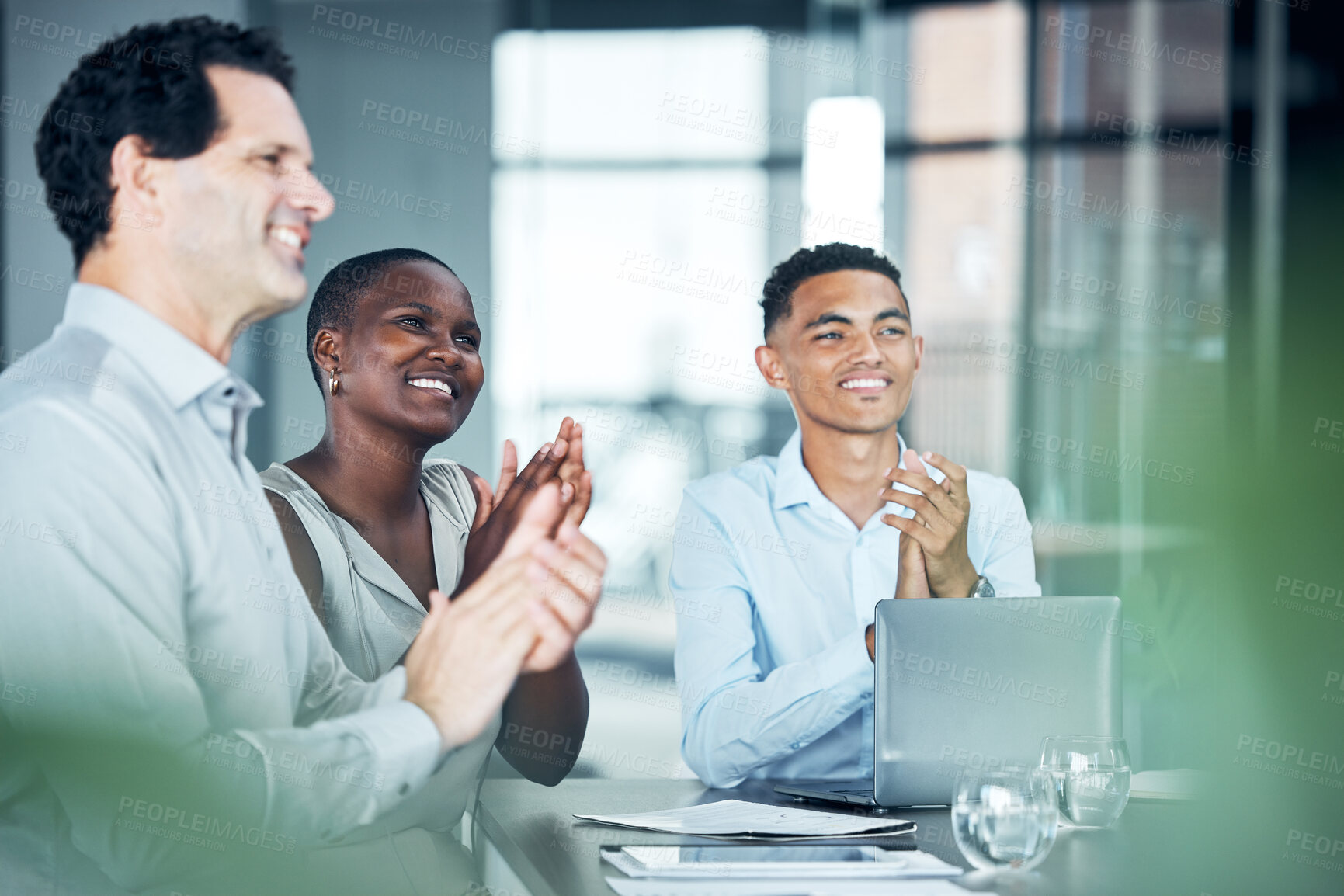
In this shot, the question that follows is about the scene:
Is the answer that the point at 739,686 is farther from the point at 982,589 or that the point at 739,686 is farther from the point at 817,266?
the point at 817,266

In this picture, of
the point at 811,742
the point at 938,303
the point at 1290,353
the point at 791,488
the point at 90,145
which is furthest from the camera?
the point at 938,303

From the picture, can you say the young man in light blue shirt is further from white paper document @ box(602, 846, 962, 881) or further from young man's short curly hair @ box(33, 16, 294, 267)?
young man's short curly hair @ box(33, 16, 294, 267)

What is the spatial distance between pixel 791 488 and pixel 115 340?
4.43 feet

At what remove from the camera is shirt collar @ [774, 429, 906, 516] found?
2.54m

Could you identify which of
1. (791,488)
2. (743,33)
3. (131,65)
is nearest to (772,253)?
(743,33)

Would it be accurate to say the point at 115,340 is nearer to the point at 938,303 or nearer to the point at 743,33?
the point at 743,33

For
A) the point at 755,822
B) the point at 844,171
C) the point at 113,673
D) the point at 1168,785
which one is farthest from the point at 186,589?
the point at 844,171

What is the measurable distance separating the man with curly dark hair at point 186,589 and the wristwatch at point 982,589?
0.84 metres

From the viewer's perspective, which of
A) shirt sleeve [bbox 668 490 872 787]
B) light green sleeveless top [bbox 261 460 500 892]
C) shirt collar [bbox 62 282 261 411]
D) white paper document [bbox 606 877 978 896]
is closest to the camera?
white paper document [bbox 606 877 978 896]

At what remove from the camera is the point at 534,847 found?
1.59 metres

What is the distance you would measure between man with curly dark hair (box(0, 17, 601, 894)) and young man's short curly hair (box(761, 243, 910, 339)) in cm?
89

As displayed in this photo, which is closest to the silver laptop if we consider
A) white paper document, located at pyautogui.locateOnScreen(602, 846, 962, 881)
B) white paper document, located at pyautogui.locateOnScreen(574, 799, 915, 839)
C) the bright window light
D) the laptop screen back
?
the laptop screen back

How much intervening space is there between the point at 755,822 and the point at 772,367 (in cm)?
119

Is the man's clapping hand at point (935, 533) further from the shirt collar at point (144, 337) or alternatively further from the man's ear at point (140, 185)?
the man's ear at point (140, 185)
